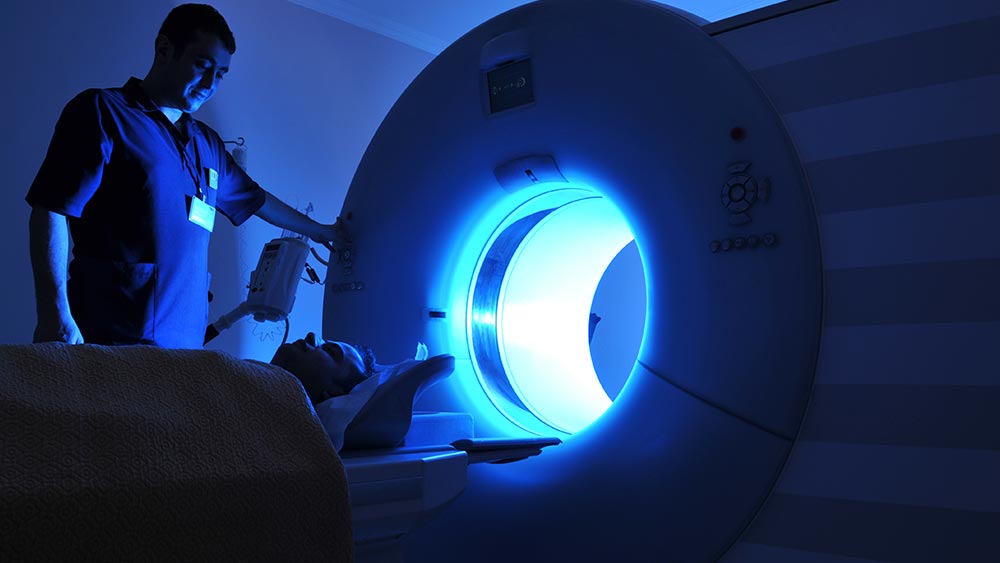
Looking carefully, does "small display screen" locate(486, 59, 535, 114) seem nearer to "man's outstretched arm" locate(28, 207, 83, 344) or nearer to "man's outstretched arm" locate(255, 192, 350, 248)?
"man's outstretched arm" locate(255, 192, 350, 248)

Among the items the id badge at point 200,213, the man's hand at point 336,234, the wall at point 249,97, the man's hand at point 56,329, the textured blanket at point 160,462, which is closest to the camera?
the textured blanket at point 160,462

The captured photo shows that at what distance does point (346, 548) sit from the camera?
2.51ft

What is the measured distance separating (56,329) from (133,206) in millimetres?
303

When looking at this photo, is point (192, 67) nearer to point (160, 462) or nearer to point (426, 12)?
point (160, 462)

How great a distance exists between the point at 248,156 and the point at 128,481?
2.13 metres

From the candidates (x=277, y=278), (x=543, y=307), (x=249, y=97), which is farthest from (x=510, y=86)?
(x=249, y=97)

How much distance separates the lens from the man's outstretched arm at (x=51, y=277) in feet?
4.54

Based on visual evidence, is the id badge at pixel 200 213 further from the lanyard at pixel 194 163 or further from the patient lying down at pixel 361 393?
the patient lying down at pixel 361 393

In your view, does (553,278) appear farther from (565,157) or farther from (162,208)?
(162,208)

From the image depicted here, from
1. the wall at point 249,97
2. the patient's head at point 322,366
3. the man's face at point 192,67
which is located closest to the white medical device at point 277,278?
the man's face at point 192,67

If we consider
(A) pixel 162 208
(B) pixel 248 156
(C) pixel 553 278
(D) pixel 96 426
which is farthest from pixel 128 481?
(B) pixel 248 156

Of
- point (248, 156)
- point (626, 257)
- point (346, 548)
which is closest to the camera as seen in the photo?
point (346, 548)

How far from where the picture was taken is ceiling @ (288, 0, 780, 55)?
2904mm

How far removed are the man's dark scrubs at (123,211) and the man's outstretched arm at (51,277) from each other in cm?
3
